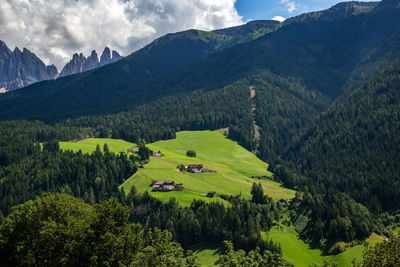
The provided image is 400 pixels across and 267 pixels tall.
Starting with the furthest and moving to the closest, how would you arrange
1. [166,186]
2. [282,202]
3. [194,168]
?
[194,168] → [166,186] → [282,202]

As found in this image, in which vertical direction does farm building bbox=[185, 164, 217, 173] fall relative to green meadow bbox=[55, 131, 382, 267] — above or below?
above

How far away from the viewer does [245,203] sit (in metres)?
122

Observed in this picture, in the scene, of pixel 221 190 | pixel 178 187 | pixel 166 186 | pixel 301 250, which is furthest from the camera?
pixel 178 187

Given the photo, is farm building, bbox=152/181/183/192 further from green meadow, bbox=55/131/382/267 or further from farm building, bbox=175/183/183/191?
green meadow, bbox=55/131/382/267

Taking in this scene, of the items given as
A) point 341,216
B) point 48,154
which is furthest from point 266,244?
point 48,154

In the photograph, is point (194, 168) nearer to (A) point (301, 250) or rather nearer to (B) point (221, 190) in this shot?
(B) point (221, 190)

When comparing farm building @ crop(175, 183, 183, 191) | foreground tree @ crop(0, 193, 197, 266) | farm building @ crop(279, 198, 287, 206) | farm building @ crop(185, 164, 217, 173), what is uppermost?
foreground tree @ crop(0, 193, 197, 266)

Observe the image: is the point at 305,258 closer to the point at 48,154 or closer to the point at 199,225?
the point at 199,225

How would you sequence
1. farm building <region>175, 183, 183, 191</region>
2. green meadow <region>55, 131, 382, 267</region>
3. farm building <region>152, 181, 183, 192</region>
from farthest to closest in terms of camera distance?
farm building <region>175, 183, 183, 191</region> → farm building <region>152, 181, 183, 192</region> → green meadow <region>55, 131, 382, 267</region>

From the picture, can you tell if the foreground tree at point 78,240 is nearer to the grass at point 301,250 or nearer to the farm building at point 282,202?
the grass at point 301,250

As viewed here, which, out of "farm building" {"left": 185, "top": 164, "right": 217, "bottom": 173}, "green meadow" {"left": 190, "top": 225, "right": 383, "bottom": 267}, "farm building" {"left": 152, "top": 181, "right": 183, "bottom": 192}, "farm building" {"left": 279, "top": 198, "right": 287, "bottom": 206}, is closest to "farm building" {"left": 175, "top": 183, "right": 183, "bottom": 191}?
"farm building" {"left": 152, "top": 181, "right": 183, "bottom": 192}

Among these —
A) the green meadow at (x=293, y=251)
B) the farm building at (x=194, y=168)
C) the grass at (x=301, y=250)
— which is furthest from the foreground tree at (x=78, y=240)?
the farm building at (x=194, y=168)

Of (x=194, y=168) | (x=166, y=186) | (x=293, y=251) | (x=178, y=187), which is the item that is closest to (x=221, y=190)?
(x=178, y=187)

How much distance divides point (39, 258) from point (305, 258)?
80995 millimetres
